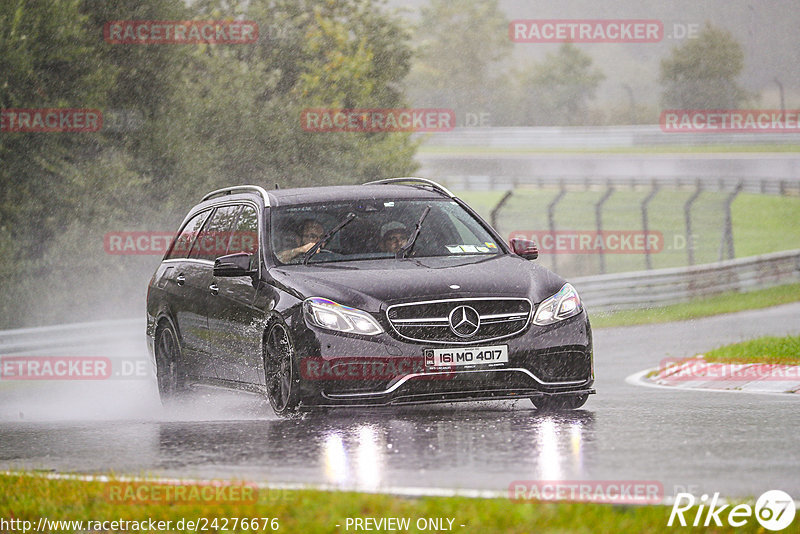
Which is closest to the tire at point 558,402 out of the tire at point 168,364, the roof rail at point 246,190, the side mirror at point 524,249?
the side mirror at point 524,249

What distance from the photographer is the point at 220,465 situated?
7.89m

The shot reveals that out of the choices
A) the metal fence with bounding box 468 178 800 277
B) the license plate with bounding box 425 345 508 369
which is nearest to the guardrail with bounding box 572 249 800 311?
the metal fence with bounding box 468 178 800 277

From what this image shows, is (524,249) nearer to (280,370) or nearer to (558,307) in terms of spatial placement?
(558,307)

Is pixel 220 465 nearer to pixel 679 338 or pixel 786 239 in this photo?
pixel 679 338

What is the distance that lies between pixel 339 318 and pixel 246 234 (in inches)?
83.6

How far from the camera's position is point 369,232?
10586 mm

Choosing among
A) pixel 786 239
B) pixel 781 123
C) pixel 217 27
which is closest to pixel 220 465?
pixel 217 27

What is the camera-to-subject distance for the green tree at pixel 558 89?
9056 cm

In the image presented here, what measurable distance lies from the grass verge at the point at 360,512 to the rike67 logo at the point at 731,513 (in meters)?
0.06

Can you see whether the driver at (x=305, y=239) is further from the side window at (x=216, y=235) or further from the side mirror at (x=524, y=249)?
the side mirror at (x=524, y=249)

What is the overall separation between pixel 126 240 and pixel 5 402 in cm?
1356

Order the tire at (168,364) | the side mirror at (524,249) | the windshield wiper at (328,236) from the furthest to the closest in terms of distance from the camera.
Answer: the tire at (168,364)
the side mirror at (524,249)
the windshield wiper at (328,236)

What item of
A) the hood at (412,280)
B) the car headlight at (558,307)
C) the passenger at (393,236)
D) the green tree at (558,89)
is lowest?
the car headlight at (558,307)

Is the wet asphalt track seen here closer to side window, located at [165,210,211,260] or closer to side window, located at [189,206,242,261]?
side window, located at [189,206,242,261]
